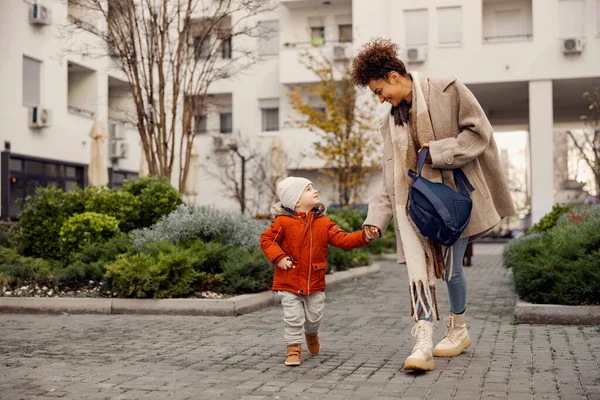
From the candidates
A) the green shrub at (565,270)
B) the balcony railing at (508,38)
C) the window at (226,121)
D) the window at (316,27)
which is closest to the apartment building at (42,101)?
the window at (226,121)

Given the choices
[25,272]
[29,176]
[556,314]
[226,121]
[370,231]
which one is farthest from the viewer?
[226,121]

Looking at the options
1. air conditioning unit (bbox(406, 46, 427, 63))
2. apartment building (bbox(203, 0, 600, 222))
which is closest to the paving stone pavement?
apartment building (bbox(203, 0, 600, 222))

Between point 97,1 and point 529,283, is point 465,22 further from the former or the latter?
point 529,283

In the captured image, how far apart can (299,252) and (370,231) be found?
1.96 ft

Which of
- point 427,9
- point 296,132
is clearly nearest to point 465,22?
point 427,9

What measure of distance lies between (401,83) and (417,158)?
1.75 ft

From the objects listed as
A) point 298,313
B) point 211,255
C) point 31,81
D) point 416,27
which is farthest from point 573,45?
point 298,313

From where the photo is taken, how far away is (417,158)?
19.4ft

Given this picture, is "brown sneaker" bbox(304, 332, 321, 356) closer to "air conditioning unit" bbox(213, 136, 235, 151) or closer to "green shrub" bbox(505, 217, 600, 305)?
"green shrub" bbox(505, 217, 600, 305)

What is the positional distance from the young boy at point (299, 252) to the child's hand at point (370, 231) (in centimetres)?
11

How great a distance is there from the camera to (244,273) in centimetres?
1035

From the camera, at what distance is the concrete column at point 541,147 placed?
3077 centimetres

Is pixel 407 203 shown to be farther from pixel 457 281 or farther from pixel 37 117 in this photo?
pixel 37 117

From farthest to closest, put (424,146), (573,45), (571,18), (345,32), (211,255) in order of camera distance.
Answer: (345,32), (571,18), (573,45), (211,255), (424,146)
